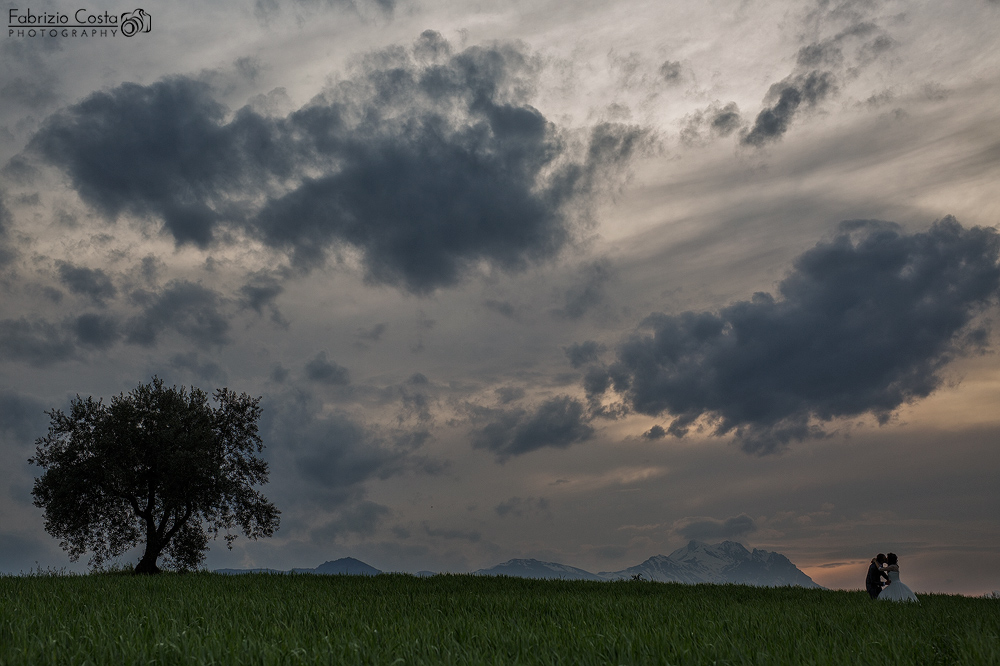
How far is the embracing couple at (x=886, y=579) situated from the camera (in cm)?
2452

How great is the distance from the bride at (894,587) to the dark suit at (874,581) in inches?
13.7

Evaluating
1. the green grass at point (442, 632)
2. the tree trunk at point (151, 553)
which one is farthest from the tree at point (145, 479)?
the green grass at point (442, 632)

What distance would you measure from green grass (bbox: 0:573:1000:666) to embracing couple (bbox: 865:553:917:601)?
367 inches

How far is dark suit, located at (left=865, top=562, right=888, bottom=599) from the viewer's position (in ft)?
83.3

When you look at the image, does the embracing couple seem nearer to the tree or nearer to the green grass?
the green grass

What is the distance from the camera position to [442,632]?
9.76 metres

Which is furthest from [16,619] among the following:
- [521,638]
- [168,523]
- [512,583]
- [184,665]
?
[168,523]

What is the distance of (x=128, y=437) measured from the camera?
39062mm

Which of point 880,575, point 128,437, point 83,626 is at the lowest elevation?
point 880,575

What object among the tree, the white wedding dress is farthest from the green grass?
the tree

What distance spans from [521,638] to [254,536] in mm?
39067

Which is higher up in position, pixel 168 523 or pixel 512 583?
pixel 168 523

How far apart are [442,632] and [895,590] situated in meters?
22.5

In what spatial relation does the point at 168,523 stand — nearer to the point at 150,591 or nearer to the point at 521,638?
the point at 150,591
